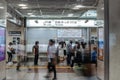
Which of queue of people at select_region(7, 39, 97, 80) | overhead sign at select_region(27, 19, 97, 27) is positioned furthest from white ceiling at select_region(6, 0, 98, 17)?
overhead sign at select_region(27, 19, 97, 27)

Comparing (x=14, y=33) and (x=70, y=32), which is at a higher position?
(x=70, y=32)

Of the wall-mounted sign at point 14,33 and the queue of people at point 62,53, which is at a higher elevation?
the wall-mounted sign at point 14,33

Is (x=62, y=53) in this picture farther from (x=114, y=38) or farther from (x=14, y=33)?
(x=114, y=38)

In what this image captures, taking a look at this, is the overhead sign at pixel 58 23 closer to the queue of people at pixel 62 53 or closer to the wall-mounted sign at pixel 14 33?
the wall-mounted sign at pixel 14 33

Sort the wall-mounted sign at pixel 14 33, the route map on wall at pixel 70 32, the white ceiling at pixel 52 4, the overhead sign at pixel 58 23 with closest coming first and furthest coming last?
the white ceiling at pixel 52 4
the wall-mounted sign at pixel 14 33
the overhead sign at pixel 58 23
the route map on wall at pixel 70 32

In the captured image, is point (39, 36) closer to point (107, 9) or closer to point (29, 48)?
Answer: point (29, 48)

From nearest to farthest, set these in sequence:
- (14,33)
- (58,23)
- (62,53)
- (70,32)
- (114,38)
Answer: (114,38)
(62,53)
(14,33)
(58,23)
(70,32)

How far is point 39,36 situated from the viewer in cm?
2106

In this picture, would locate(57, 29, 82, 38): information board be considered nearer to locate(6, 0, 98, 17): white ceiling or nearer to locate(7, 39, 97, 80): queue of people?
locate(7, 39, 97, 80): queue of people

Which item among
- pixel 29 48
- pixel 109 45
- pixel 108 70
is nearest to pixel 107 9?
pixel 109 45

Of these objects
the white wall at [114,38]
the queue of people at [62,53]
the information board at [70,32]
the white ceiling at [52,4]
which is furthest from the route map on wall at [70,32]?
the white wall at [114,38]

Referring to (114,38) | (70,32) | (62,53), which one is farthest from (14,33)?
(114,38)

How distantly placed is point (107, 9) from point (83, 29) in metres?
12.9

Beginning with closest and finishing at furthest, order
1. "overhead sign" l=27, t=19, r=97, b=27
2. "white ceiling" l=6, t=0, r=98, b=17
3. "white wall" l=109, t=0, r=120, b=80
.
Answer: "white wall" l=109, t=0, r=120, b=80
"white ceiling" l=6, t=0, r=98, b=17
"overhead sign" l=27, t=19, r=97, b=27
